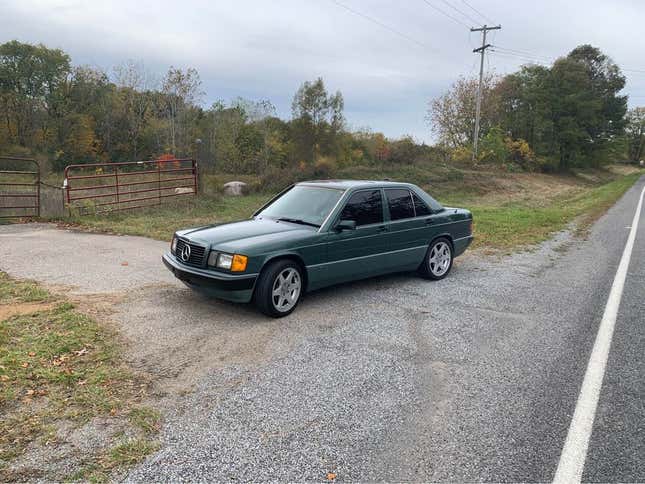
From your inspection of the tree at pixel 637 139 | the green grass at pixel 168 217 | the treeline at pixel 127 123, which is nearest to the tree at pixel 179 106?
the treeline at pixel 127 123

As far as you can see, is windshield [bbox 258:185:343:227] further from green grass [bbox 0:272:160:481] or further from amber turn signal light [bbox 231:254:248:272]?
green grass [bbox 0:272:160:481]

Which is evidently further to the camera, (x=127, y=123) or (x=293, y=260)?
(x=127, y=123)

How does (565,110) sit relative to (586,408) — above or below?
above

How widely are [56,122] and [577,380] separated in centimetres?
4197

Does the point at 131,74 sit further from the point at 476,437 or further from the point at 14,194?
the point at 476,437

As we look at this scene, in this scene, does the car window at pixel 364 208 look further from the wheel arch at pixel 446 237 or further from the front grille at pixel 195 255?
the front grille at pixel 195 255

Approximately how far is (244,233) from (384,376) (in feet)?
8.42

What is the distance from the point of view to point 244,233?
19.1 ft

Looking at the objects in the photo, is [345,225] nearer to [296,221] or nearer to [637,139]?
[296,221]

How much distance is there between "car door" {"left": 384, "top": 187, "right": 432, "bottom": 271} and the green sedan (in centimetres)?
1

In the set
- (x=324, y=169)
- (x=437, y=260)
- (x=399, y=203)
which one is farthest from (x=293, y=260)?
(x=324, y=169)

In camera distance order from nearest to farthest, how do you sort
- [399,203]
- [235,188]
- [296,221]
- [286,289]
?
[286,289] → [296,221] → [399,203] → [235,188]

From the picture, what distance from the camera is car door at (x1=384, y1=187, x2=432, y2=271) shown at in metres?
6.87

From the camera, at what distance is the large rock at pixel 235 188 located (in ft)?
69.8
